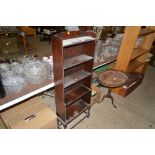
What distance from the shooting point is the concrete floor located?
2454mm

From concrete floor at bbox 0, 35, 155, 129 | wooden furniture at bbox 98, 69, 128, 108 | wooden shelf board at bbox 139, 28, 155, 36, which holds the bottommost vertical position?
concrete floor at bbox 0, 35, 155, 129

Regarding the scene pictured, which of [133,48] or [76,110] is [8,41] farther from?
[133,48]

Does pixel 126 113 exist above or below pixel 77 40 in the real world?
below

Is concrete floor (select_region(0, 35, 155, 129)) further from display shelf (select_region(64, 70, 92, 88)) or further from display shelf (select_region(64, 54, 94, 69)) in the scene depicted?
display shelf (select_region(64, 54, 94, 69))

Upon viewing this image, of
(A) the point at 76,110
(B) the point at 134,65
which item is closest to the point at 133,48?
(B) the point at 134,65

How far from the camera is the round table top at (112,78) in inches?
97.1

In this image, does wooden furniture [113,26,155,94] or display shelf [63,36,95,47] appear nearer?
display shelf [63,36,95,47]

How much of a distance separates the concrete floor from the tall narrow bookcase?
0.73 ft

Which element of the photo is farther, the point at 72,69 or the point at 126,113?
the point at 126,113

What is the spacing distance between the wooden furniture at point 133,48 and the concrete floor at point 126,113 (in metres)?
0.42

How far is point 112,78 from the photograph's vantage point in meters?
2.65

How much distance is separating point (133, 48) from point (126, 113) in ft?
4.14

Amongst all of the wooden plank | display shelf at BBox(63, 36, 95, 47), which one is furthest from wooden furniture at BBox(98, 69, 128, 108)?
display shelf at BBox(63, 36, 95, 47)

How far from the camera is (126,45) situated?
2.68 meters
